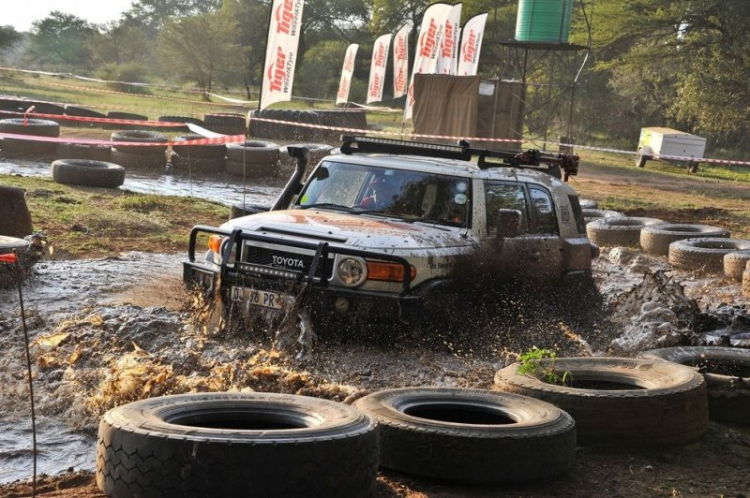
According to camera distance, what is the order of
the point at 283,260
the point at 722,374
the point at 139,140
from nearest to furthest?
the point at 722,374
the point at 283,260
the point at 139,140

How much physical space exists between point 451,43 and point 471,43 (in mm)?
2243

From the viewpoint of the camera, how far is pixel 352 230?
306 inches

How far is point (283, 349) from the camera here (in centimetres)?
741

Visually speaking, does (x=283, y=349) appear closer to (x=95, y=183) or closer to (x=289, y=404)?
(x=289, y=404)

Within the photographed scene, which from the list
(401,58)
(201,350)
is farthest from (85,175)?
(401,58)

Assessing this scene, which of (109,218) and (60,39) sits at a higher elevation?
(60,39)

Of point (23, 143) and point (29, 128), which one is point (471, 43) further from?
point (23, 143)

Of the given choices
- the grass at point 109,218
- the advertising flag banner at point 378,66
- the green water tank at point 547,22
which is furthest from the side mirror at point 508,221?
the advertising flag banner at point 378,66

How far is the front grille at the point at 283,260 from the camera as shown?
24.6 ft

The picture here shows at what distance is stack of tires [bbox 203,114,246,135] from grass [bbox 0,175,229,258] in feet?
42.3

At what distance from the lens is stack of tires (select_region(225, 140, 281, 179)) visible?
22.9 m

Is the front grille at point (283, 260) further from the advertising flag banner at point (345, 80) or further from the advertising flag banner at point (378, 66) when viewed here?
the advertising flag banner at point (378, 66)

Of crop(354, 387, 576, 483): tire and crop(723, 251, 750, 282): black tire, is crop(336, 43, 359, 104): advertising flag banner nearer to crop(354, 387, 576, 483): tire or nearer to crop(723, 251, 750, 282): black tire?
crop(723, 251, 750, 282): black tire

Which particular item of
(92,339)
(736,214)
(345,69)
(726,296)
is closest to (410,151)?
(92,339)
